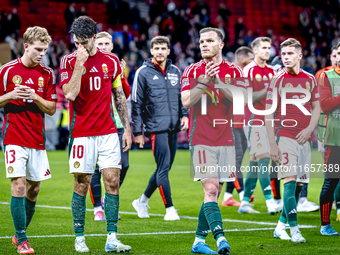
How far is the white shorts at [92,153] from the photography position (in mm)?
5070

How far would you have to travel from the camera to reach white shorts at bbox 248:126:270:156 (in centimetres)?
786

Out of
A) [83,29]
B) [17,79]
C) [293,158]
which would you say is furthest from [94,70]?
[293,158]

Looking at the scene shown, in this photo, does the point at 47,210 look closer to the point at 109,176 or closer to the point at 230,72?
the point at 109,176

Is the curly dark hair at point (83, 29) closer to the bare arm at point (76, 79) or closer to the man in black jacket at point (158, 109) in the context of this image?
the bare arm at point (76, 79)

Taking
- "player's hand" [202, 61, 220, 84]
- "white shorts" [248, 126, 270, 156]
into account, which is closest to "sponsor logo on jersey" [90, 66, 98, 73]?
"player's hand" [202, 61, 220, 84]

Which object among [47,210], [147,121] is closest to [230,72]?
[147,121]

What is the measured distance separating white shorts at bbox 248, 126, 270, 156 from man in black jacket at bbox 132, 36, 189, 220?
1130 millimetres

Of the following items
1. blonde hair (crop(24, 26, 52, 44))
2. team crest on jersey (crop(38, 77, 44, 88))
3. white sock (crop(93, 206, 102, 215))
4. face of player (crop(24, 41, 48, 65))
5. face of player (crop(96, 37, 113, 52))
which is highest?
face of player (crop(96, 37, 113, 52))

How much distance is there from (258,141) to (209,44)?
10.5ft

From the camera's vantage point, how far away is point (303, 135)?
5695 millimetres

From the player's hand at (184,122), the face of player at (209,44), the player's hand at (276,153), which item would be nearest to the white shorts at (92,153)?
the face of player at (209,44)

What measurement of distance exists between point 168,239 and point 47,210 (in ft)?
8.76

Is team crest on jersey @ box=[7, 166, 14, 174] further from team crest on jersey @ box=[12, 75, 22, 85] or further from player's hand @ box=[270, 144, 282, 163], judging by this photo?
player's hand @ box=[270, 144, 282, 163]

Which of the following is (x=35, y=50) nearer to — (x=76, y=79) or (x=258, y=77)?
(x=76, y=79)
